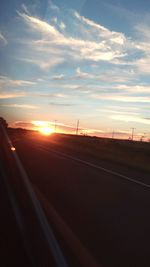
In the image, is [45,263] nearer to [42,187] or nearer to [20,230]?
[20,230]

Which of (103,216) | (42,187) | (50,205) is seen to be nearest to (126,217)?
(103,216)

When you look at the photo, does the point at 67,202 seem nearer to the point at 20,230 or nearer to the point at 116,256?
the point at 20,230

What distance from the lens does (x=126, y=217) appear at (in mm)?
10617

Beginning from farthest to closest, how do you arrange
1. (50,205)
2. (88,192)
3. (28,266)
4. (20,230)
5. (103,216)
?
(88,192) → (50,205) → (103,216) → (20,230) → (28,266)

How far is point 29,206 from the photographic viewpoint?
11.1m

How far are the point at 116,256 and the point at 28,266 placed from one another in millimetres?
1564

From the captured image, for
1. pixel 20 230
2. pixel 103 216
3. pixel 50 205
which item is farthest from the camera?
pixel 50 205

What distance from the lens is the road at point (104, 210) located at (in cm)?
795

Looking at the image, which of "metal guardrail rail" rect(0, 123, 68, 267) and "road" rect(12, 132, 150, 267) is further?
"road" rect(12, 132, 150, 267)

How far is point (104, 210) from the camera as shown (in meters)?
11.4

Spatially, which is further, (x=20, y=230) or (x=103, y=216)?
(x=103, y=216)

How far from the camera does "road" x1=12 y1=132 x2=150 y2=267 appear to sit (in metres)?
7.95

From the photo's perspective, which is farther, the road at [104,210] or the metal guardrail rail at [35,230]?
the road at [104,210]

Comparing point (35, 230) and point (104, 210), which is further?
point (104, 210)
